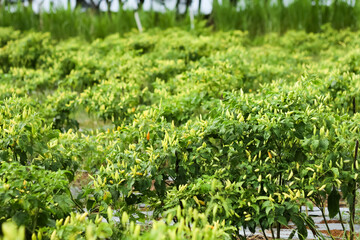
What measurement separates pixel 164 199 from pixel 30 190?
800 mm

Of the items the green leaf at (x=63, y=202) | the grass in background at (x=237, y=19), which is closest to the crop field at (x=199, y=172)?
the green leaf at (x=63, y=202)

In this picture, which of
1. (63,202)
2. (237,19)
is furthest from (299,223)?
(237,19)

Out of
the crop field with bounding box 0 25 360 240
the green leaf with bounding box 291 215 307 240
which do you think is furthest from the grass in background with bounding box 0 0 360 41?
the green leaf with bounding box 291 215 307 240

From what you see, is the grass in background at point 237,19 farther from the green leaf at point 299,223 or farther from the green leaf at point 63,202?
the green leaf at point 63,202

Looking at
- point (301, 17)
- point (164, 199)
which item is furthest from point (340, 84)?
point (301, 17)

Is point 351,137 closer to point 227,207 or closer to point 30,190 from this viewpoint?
point 227,207

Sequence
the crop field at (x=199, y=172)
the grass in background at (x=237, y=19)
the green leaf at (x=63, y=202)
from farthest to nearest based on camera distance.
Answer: the grass in background at (x=237, y=19) → the green leaf at (x=63, y=202) → the crop field at (x=199, y=172)

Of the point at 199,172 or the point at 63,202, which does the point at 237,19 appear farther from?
the point at 63,202

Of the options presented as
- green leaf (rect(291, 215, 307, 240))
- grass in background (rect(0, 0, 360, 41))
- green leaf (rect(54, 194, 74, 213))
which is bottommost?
green leaf (rect(291, 215, 307, 240))

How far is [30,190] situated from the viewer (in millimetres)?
2080

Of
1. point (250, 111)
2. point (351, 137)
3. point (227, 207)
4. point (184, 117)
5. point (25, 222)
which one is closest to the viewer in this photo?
point (25, 222)

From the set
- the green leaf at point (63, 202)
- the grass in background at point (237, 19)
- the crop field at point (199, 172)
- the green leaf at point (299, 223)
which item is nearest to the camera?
the crop field at point (199, 172)

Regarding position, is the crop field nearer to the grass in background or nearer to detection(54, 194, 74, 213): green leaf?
detection(54, 194, 74, 213): green leaf

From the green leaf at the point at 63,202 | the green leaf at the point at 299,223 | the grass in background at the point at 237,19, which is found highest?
the grass in background at the point at 237,19
